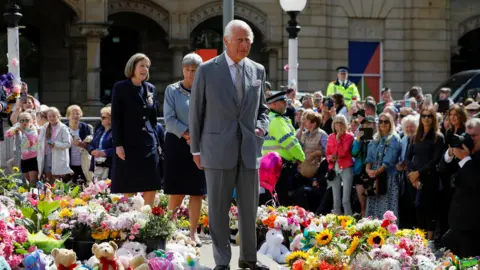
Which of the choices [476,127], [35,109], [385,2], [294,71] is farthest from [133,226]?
[385,2]

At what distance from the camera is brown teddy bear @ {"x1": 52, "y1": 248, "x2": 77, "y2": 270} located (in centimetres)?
765

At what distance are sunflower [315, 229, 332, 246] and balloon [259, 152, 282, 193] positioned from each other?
3.39 meters

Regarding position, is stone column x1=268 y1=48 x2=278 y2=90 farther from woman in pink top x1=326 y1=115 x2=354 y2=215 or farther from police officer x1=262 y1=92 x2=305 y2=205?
police officer x1=262 y1=92 x2=305 y2=205

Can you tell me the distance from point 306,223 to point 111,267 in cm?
338

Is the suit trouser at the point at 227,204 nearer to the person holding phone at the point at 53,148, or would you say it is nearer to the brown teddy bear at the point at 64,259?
the brown teddy bear at the point at 64,259

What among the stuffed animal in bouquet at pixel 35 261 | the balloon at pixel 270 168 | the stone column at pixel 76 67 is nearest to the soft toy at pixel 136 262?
the stuffed animal in bouquet at pixel 35 261

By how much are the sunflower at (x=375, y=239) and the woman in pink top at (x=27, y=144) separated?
373 inches

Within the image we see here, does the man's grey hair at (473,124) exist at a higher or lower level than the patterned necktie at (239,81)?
lower

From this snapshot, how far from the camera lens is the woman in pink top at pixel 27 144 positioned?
1700 cm

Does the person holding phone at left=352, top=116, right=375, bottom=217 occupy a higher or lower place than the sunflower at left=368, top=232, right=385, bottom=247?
higher

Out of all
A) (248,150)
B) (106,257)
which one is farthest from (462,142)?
(106,257)

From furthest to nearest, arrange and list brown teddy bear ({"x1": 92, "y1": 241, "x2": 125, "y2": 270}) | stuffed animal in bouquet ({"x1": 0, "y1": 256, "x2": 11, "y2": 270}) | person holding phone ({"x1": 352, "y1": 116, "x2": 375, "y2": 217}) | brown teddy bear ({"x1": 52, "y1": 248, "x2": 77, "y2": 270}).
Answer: person holding phone ({"x1": 352, "y1": 116, "x2": 375, "y2": 217}), brown teddy bear ({"x1": 92, "y1": 241, "x2": 125, "y2": 270}), brown teddy bear ({"x1": 52, "y1": 248, "x2": 77, "y2": 270}), stuffed animal in bouquet ({"x1": 0, "y1": 256, "x2": 11, "y2": 270})

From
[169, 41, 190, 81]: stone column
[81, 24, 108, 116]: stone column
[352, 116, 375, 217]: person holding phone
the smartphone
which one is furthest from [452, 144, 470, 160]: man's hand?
[169, 41, 190, 81]: stone column

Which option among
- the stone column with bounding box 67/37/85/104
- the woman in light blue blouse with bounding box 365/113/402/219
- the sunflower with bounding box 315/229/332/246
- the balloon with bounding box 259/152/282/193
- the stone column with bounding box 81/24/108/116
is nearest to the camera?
the sunflower with bounding box 315/229/332/246
